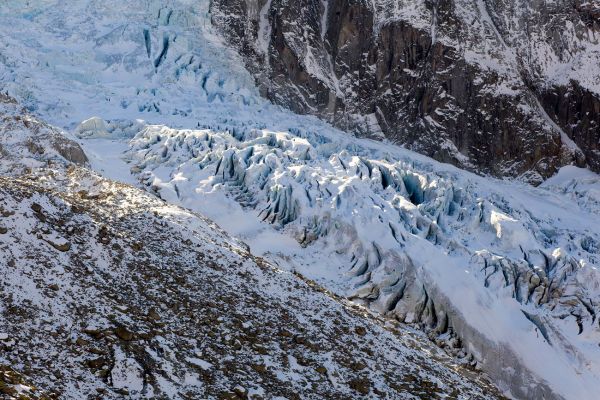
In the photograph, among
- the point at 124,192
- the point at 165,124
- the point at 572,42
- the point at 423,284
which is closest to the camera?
the point at 124,192

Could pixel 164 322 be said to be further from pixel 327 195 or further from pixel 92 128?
pixel 92 128

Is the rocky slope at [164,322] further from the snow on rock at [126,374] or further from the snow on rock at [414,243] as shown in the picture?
the snow on rock at [414,243]

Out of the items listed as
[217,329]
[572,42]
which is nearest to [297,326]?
[217,329]

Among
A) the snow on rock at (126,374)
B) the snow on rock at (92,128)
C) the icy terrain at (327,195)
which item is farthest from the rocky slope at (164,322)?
the snow on rock at (92,128)

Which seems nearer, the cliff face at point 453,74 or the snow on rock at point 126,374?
the snow on rock at point 126,374

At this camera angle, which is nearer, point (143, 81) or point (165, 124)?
point (165, 124)

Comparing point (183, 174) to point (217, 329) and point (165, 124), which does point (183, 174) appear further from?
point (217, 329)

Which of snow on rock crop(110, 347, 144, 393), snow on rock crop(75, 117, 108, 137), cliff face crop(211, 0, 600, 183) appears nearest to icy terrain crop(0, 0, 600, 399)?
snow on rock crop(75, 117, 108, 137)
